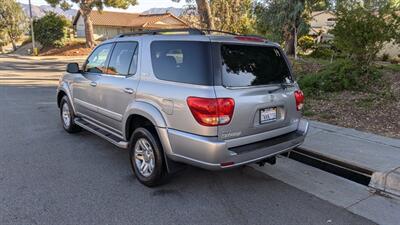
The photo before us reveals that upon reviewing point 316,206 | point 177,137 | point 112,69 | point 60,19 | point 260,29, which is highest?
point 60,19

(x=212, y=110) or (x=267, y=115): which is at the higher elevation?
(x=212, y=110)

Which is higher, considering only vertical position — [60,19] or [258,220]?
[60,19]

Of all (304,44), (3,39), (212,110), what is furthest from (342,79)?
(3,39)

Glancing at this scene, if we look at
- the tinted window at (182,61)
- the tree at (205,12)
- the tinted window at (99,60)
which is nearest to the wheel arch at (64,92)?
the tinted window at (99,60)

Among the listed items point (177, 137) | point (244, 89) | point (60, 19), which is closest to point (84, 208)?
point (177, 137)

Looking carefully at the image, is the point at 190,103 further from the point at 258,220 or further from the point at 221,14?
the point at 221,14

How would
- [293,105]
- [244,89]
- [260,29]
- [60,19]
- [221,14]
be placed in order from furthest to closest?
1. [60,19]
2. [260,29]
3. [221,14]
4. [293,105]
5. [244,89]

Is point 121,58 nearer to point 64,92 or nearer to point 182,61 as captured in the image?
point 182,61

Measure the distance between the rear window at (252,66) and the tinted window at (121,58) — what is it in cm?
142

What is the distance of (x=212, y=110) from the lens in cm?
340

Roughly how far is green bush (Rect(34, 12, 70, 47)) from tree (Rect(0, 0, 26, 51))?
7395mm

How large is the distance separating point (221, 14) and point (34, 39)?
2510cm

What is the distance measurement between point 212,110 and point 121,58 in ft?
6.32

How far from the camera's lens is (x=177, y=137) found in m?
3.64
